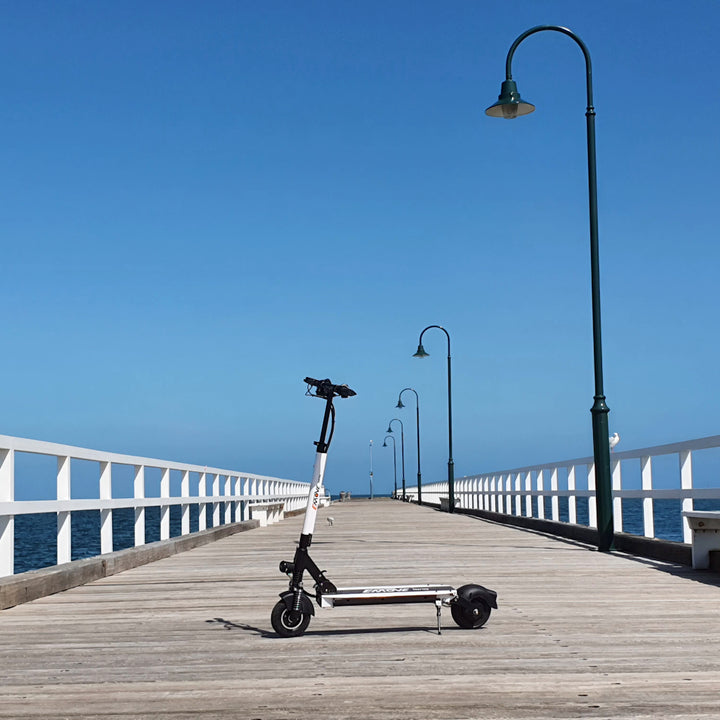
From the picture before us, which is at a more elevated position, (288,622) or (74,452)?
(74,452)

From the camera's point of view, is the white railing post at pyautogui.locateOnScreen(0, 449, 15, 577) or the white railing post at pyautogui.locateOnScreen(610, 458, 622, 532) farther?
the white railing post at pyautogui.locateOnScreen(610, 458, 622, 532)

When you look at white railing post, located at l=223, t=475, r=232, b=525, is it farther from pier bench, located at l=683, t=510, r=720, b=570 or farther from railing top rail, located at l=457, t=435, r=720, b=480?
pier bench, located at l=683, t=510, r=720, b=570

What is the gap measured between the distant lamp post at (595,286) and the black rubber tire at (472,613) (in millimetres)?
7093

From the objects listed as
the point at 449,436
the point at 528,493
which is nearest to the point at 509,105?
the point at 528,493

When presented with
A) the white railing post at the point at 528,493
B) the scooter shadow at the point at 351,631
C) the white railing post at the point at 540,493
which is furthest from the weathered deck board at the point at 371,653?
the white railing post at the point at 528,493

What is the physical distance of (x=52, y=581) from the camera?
8562 millimetres

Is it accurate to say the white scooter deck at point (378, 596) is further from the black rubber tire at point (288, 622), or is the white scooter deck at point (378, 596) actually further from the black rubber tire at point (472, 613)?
the black rubber tire at point (472, 613)

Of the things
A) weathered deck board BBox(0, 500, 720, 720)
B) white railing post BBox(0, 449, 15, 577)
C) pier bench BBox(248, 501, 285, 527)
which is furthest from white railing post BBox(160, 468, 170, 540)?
pier bench BBox(248, 501, 285, 527)

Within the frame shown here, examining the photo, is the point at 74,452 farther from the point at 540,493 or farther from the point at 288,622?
the point at 540,493

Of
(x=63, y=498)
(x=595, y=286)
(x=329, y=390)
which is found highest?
(x=595, y=286)

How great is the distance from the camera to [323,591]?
231 inches

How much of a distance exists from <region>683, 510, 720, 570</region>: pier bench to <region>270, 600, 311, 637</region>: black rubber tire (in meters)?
4.76

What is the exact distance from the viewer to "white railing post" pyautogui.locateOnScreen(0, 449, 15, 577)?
296 inches

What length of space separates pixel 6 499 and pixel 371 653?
338 cm
